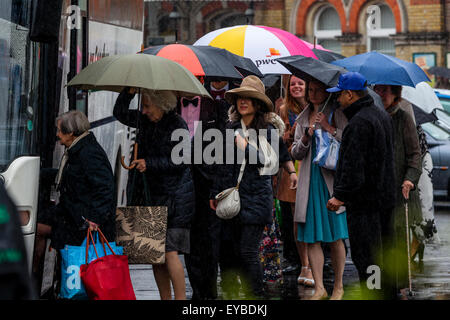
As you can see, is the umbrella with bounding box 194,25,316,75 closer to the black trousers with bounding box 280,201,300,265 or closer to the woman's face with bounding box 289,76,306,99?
the woman's face with bounding box 289,76,306,99

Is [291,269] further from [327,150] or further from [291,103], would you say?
[327,150]

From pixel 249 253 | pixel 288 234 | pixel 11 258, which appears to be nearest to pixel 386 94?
pixel 249 253

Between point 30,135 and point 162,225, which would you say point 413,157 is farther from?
point 30,135

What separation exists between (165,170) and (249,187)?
0.76 m

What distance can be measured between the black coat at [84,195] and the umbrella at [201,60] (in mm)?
1461

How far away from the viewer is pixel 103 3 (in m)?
9.22

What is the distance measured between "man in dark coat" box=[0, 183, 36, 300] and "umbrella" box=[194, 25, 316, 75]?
285 inches

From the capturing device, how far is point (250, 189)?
24.2 ft

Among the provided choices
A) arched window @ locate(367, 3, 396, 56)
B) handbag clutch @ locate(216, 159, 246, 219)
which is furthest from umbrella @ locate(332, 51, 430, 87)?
arched window @ locate(367, 3, 396, 56)

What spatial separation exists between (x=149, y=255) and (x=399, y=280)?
7.08 feet

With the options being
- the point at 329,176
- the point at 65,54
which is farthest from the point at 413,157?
the point at 65,54

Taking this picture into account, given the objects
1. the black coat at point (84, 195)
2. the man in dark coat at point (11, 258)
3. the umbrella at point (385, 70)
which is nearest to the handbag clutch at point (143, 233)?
the black coat at point (84, 195)

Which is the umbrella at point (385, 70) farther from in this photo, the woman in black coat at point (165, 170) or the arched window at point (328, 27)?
the arched window at point (328, 27)

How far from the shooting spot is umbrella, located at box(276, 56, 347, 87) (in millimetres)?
7516
